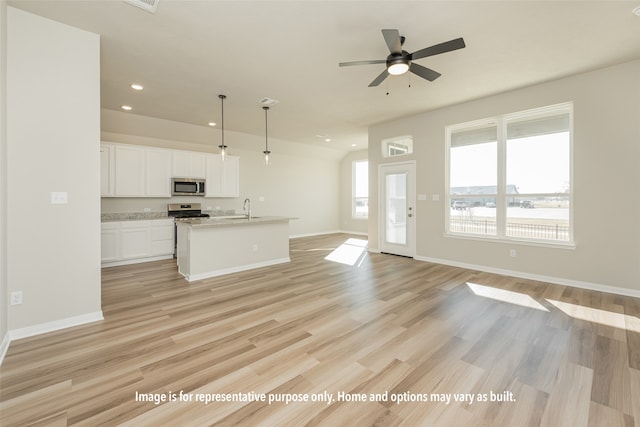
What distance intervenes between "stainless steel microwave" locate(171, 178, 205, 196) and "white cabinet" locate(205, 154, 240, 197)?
23 centimetres

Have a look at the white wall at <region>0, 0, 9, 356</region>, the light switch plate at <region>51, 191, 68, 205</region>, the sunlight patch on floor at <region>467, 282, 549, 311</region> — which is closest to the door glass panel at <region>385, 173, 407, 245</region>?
the sunlight patch on floor at <region>467, 282, 549, 311</region>

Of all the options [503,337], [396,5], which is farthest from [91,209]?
[503,337]

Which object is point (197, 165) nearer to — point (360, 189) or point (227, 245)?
point (227, 245)

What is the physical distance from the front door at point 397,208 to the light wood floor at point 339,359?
7.67 ft

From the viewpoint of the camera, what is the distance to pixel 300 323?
2867 millimetres

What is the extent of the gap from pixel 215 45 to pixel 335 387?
366 centimetres

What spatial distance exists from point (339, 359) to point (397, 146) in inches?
207

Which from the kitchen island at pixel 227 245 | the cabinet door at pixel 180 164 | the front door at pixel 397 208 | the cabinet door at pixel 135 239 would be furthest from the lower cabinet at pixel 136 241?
the front door at pixel 397 208

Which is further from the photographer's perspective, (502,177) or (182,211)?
(182,211)

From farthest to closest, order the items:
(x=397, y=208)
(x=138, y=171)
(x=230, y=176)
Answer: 1. (x=230, y=176)
2. (x=397, y=208)
3. (x=138, y=171)

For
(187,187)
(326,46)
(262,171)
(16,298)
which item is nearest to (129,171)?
(187,187)

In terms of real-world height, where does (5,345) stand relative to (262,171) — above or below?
below

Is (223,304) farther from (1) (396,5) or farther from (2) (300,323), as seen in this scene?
(1) (396,5)

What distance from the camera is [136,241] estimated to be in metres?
5.66
